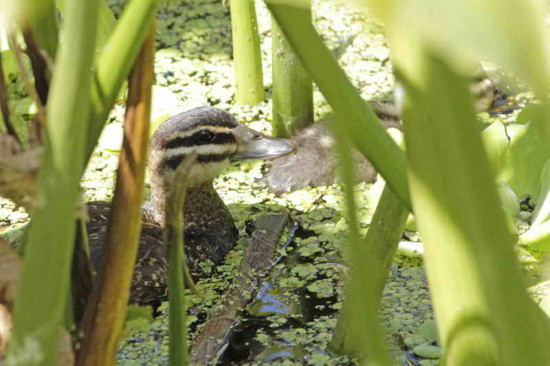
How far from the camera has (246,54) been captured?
3.88m

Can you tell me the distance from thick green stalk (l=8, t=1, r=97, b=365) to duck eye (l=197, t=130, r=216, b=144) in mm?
2639

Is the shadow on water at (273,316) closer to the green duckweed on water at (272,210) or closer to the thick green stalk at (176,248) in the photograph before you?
the green duckweed on water at (272,210)

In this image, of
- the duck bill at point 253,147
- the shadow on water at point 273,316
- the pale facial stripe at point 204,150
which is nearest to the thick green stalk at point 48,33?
the shadow on water at point 273,316

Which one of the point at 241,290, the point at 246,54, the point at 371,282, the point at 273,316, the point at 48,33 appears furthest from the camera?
the point at 246,54

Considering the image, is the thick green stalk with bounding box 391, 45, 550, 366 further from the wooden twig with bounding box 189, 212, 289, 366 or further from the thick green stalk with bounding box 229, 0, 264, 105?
the thick green stalk with bounding box 229, 0, 264, 105

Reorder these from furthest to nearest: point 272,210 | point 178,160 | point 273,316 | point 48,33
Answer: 1. point 272,210
2. point 178,160
3. point 273,316
4. point 48,33

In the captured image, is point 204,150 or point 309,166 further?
point 309,166

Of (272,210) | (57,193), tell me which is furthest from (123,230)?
(272,210)

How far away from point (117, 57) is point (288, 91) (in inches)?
109

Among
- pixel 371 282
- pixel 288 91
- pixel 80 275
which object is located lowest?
pixel 371 282

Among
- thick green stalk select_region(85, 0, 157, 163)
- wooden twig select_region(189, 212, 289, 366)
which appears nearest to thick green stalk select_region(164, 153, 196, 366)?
thick green stalk select_region(85, 0, 157, 163)

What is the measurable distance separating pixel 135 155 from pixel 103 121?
129 mm

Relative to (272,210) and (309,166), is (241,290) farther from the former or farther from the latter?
(309,166)

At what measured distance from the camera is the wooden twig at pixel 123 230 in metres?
1.13
